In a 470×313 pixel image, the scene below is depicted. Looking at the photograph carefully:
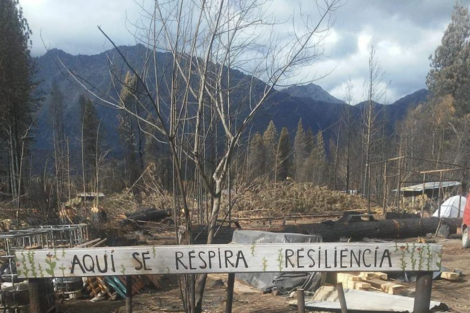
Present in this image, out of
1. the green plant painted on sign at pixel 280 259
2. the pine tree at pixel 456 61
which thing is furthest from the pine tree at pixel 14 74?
the pine tree at pixel 456 61

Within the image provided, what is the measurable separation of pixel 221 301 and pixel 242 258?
3857 mm

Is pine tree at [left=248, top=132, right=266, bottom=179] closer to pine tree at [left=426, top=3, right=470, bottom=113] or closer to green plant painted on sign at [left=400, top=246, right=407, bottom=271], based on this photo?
green plant painted on sign at [left=400, top=246, right=407, bottom=271]

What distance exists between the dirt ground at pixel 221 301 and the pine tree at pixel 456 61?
33.4m

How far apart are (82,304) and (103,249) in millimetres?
4335

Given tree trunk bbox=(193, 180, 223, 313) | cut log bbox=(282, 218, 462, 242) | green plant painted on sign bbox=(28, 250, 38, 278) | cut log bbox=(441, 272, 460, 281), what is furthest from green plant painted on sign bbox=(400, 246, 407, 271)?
cut log bbox=(282, 218, 462, 242)

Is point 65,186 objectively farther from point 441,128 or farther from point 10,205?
point 441,128

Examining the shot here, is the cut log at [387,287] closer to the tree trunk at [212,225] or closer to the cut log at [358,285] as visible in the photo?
the cut log at [358,285]

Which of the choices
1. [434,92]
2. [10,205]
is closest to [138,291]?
[10,205]

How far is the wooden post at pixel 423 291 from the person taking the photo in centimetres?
327

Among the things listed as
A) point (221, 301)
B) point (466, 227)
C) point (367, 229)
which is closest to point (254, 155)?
point (367, 229)

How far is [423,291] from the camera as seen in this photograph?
328cm

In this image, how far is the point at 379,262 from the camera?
317 centimetres

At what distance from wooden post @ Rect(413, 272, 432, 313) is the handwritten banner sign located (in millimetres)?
126

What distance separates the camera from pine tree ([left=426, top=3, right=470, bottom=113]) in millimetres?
37656
